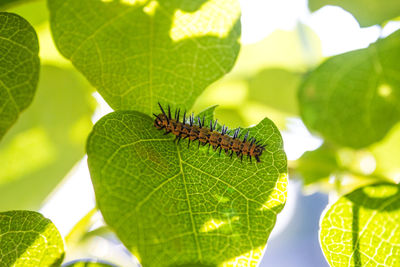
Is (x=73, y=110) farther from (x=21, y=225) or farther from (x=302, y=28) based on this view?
(x=302, y=28)

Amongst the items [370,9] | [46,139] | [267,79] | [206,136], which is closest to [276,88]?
[267,79]

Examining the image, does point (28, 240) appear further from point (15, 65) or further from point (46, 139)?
point (46, 139)

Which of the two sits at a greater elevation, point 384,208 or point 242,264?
point 384,208

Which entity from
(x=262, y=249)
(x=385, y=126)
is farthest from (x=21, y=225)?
(x=385, y=126)

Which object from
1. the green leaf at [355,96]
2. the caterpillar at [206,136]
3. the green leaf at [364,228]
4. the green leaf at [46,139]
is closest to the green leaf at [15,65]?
the caterpillar at [206,136]

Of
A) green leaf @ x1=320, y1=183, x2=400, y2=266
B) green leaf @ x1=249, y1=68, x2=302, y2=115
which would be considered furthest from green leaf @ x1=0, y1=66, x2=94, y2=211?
green leaf @ x1=320, y1=183, x2=400, y2=266

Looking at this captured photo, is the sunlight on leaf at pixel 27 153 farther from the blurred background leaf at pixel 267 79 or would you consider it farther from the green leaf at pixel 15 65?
the blurred background leaf at pixel 267 79
